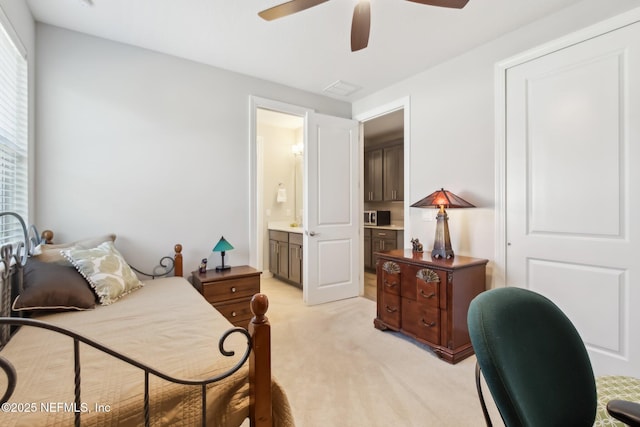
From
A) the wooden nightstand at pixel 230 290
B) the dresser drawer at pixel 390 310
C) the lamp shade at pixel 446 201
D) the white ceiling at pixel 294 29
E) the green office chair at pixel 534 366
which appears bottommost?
the dresser drawer at pixel 390 310

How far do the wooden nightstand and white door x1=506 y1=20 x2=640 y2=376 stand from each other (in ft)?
7.55

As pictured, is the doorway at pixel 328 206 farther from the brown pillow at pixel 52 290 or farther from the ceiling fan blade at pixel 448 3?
the ceiling fan blade at pixel 448 3

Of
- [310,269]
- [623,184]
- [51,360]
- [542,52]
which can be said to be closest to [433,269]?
[623,184]

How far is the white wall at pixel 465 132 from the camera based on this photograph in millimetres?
2356

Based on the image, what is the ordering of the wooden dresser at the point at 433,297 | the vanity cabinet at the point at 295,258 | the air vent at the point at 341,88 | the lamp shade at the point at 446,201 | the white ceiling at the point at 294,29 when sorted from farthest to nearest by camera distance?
the vanity cabinet at the point at 295,258, the air vent at the point at 341,88, the lamp shade at the point at 446,201, the wooden dresser at the point at 433,297, the white ceiling at the point at 294,29

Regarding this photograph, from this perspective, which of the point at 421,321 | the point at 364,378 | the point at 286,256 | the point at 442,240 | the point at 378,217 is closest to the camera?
the point at 364,378

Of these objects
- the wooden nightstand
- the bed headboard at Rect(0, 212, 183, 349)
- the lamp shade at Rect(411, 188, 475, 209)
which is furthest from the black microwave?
the bed headboard at Rect(0, 212, 183, 349)

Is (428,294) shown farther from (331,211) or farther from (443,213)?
(331,211)

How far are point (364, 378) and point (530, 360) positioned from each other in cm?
137

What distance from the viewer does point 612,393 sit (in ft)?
3.47

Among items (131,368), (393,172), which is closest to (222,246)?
(131,368)

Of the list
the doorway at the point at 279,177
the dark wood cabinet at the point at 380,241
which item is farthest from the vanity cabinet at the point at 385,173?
the doorway at the point at 279,177

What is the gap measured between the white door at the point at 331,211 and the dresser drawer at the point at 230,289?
2.92 ft

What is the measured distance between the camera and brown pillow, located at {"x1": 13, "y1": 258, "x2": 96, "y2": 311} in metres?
1.54
